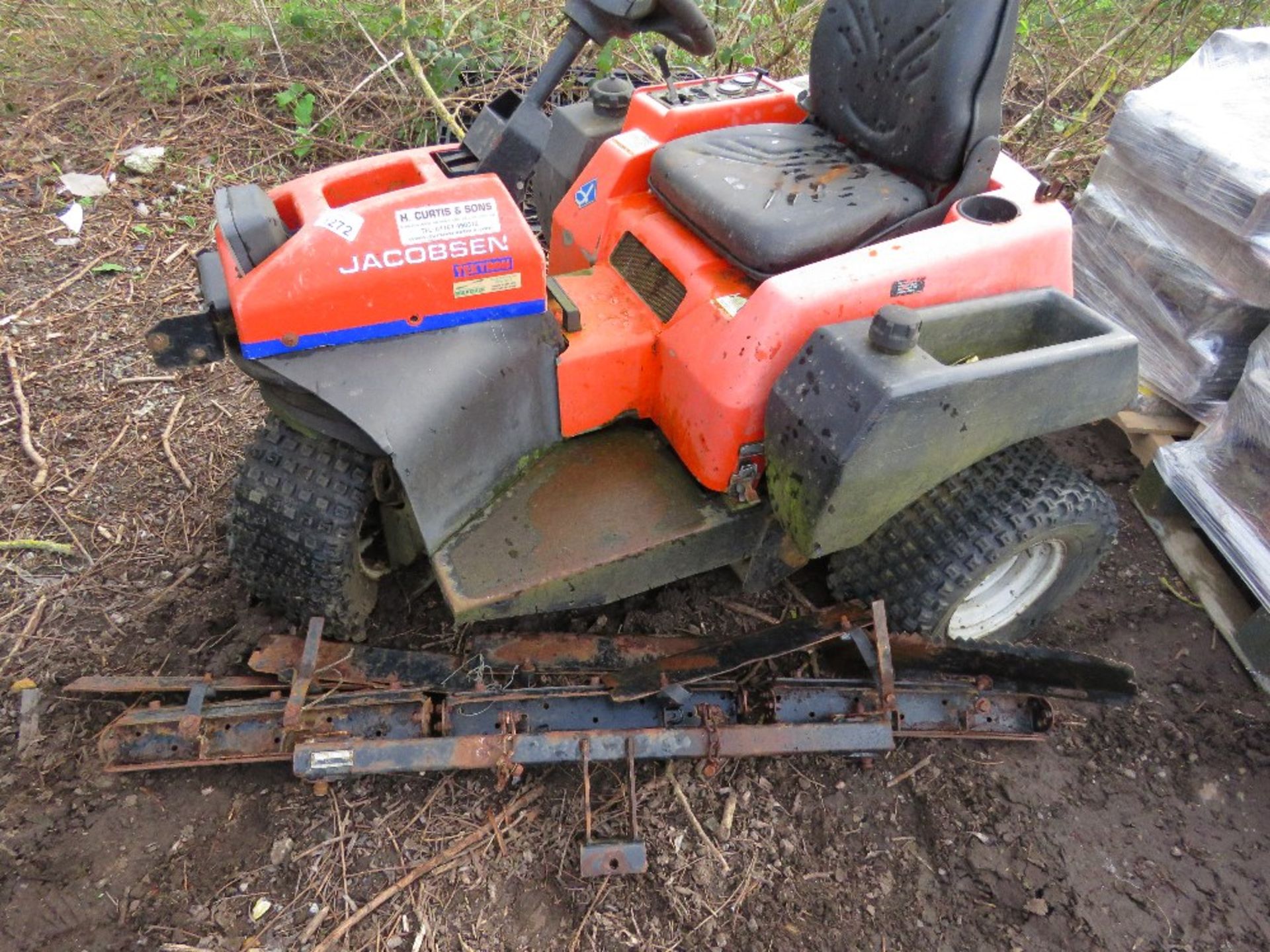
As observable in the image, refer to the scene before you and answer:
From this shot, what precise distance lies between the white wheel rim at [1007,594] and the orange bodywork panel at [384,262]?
4.29ft

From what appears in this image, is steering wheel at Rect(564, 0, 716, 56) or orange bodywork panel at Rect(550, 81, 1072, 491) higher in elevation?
steering wheel at Rect(564, 0, 716, 56)

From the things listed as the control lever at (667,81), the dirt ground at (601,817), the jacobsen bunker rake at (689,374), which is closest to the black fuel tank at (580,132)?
the control lever at (667,81)

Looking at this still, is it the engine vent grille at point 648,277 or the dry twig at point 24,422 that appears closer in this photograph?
the engine vent grille at point 648,277

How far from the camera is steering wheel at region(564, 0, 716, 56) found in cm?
199

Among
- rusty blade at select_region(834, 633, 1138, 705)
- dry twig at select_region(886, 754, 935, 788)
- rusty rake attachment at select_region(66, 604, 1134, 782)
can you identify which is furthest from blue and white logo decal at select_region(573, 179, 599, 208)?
dry twig at select_region(886, 754, 935, 788)

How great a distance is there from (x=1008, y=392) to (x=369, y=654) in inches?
56.9

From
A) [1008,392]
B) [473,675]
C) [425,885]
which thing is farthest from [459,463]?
[1008,392]

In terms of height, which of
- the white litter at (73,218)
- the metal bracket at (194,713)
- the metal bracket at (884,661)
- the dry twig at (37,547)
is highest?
the metal bracket at (884,661)

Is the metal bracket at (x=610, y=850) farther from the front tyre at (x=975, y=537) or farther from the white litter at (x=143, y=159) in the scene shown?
the white litter at (x=143, y=159)

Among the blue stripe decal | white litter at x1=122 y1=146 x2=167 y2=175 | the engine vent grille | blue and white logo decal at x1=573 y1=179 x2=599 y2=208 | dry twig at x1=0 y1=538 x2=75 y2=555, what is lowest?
dry twig at x1=0 y1=538 x2=75 y2=555

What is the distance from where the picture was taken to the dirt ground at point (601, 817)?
5.75 feet

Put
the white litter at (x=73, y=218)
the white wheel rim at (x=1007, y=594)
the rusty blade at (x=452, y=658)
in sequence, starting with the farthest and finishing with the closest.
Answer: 1. the white litter at (x=73, y=218)
2. the white wheel rim at (x=1007, y=594)
3. the rusty blade at (x=452, y=658)

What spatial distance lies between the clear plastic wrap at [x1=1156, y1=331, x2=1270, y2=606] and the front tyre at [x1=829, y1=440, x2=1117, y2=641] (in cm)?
52

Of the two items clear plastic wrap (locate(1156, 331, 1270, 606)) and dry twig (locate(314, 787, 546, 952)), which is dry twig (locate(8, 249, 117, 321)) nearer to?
dry twig (locate(314, 787, 546, 952))
